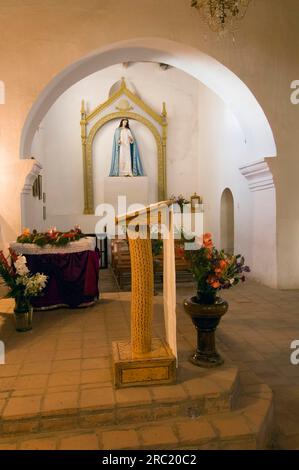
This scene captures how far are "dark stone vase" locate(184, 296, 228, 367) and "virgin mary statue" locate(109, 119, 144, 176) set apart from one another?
9.68 meters

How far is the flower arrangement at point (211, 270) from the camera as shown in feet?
11.2

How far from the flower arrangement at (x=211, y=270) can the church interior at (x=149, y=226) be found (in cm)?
2

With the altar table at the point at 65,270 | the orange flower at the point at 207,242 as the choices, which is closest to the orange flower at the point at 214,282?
the orange flower at the point at 207,242

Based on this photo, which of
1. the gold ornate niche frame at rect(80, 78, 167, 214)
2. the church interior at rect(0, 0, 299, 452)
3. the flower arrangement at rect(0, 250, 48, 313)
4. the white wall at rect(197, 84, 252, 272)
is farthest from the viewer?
the gold ornate niche frame at rect(80, 78, 167, 214)

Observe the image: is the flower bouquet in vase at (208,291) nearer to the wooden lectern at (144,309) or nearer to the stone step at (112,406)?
the wooden lectern at (144,309)

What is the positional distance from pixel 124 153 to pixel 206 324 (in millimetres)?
9934

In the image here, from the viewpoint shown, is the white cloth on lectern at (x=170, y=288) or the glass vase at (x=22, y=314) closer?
the white cloth on lectern at (x=170, y=288)

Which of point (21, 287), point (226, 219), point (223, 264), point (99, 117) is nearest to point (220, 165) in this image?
point (226, 219)

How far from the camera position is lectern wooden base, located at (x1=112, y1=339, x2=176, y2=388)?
306 cm

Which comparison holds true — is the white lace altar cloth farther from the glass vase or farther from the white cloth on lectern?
the white cloth on lectern

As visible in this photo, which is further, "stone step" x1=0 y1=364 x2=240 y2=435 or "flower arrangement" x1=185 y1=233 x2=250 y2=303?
"flower arrangement" x1=185 y1=233 x2=250 y2=303

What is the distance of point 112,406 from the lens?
2822 millimetres

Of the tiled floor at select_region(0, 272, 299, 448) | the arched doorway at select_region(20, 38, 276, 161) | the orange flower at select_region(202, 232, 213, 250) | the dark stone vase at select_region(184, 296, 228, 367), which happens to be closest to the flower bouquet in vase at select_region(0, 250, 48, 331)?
the tiled floor at select_region(0, 272, 299, 448)
